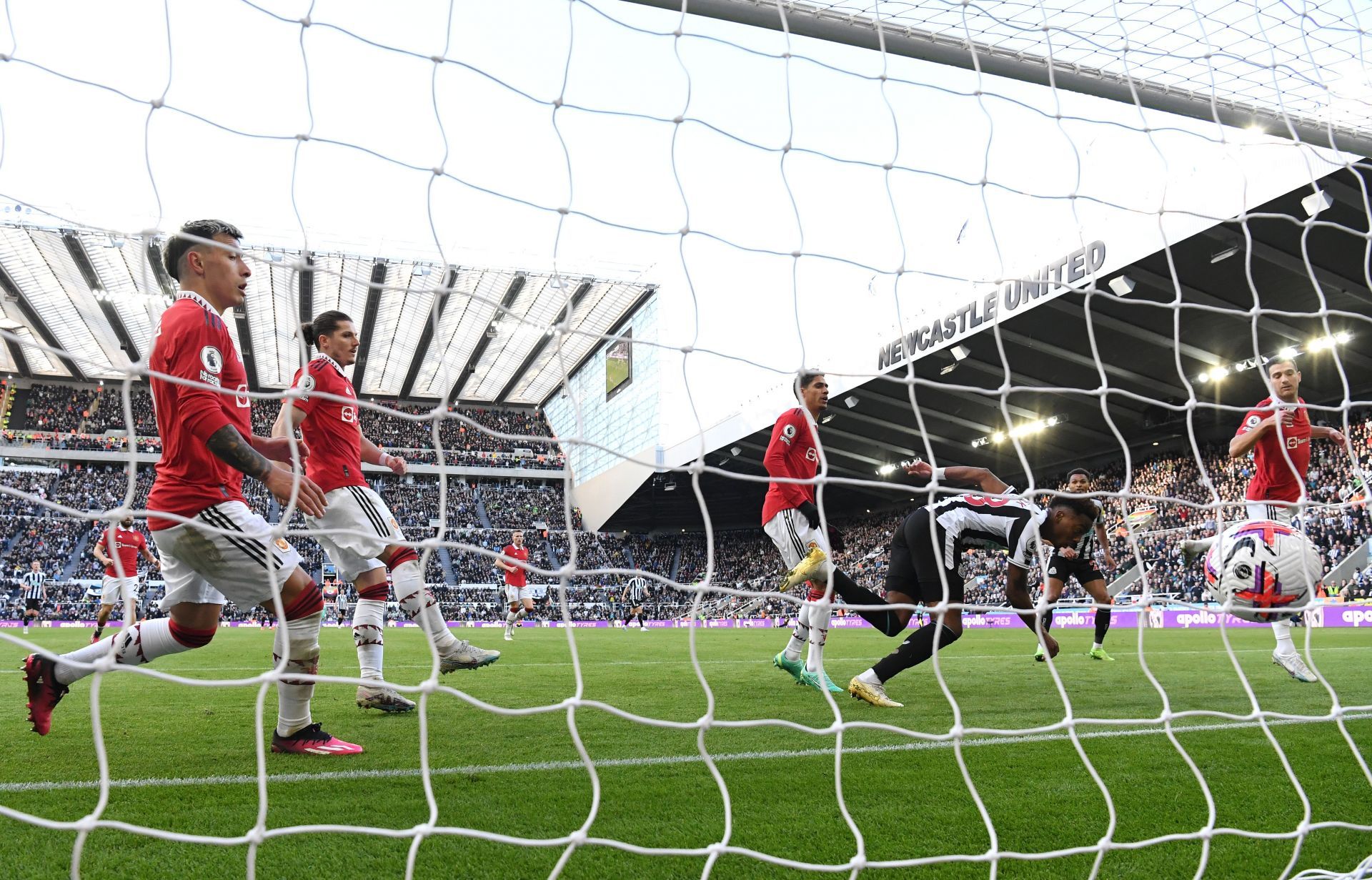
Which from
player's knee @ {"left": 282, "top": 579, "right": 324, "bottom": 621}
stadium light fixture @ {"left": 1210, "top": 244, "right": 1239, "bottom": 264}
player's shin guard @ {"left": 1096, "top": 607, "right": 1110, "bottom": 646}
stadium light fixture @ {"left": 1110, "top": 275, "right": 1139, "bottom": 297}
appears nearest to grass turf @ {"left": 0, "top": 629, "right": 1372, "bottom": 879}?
player's knee @ {"left": 282, "top": 579, "right": 324, "bottom": 621}

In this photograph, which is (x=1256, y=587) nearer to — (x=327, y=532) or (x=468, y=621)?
A: (x=327, y=532)

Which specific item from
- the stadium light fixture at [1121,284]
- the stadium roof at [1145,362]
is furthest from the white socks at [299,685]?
the stadium light fixture at [1121,284]

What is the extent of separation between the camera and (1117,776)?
3133mm

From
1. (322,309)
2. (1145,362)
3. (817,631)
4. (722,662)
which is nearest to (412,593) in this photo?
(817,631)

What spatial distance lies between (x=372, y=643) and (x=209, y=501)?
1.87 m

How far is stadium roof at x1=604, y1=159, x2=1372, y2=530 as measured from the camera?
14.2 m

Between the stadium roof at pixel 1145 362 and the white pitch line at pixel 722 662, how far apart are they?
10.1 feet

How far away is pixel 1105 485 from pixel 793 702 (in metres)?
22.4

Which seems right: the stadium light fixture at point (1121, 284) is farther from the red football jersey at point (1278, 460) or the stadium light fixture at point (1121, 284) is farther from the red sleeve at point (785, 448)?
the red sleeve at point (785, 448)

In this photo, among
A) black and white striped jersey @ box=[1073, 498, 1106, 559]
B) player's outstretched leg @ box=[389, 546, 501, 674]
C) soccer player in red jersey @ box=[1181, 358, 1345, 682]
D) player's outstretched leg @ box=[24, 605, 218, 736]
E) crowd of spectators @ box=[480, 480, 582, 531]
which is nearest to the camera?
player's outstretched leg @ box=[24, 605, 218, 736]

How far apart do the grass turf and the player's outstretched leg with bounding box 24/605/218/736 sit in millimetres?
214

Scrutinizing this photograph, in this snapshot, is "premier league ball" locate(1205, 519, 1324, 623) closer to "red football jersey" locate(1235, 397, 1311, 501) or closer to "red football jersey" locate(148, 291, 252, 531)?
"red football jersey" locate(1235, 397, 1311, 501)

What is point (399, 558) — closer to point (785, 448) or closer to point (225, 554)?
point (225, 554)

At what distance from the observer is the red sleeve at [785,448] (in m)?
5.35
